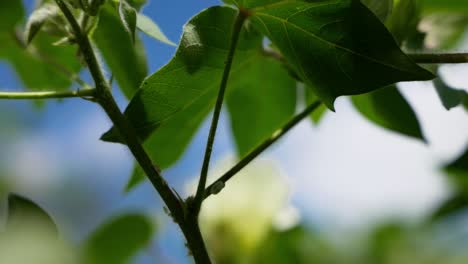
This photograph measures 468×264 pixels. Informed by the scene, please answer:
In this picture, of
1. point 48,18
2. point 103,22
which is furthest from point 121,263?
point 48,18

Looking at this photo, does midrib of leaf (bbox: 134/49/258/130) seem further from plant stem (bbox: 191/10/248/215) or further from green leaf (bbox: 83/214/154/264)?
green leaf (bbox: 83/214/154/264)

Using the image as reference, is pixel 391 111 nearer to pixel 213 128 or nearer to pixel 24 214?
pixel 213 128

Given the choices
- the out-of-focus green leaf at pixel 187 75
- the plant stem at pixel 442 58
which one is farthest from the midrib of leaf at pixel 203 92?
the plant stem at pixel 442 58

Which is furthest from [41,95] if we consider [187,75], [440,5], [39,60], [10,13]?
[440,5]

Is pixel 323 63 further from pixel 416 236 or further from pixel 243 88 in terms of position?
pixel 416 236

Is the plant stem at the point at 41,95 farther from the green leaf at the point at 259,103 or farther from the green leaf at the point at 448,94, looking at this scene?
the green leaf at the point at 448,94
